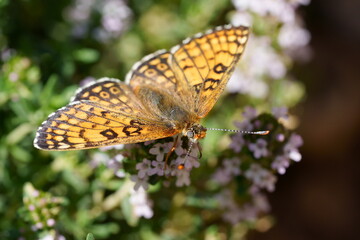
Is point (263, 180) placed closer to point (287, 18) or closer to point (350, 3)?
point (287, 18)

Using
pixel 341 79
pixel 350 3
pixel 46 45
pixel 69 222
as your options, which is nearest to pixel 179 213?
pixel 69 222

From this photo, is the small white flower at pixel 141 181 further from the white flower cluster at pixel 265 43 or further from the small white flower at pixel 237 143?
Answer: the white flower cluster at pixel 265 43

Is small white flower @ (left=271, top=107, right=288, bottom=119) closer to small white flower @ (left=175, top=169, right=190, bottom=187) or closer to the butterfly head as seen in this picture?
the butterfly head

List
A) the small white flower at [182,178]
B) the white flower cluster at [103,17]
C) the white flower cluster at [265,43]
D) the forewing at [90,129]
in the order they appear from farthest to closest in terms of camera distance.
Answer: the white flower cluster at [103,17] → the white flower cluster at [265,43] → the small white flower at [182,178] → the forewing at [90,129]

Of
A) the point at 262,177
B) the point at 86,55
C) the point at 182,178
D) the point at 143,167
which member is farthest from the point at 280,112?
the point at 86,55

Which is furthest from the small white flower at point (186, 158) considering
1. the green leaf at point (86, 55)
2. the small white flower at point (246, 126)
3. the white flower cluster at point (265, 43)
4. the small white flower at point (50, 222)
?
the white flower cluster at point (265, 43)
